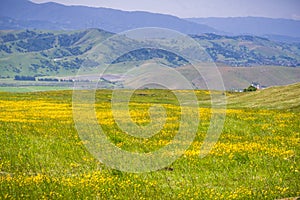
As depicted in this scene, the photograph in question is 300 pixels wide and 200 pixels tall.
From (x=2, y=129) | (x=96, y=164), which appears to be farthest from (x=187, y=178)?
(x=2, y=129)

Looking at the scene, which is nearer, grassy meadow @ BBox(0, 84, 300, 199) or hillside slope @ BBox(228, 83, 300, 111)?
grassy meadow @ BBox(0, 84, 300, 199)

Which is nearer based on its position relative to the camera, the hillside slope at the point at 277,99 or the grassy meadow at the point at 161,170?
the grassy meadow at the point at 161,170

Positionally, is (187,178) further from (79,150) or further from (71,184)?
(79,150)

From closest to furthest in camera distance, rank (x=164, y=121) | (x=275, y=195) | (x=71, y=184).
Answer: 1. (x=275, y=195)
2. (x=71, y=184)
3. (x=164, y=121)

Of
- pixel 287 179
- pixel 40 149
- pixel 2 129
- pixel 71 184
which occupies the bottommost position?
pixel 2 129

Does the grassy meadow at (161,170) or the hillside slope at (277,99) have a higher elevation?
the grassy meadow at (161,170)

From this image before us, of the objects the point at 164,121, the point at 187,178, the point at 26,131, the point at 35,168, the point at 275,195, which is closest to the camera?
the point at 275,195

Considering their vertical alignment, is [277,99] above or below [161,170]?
below

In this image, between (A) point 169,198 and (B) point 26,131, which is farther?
(B) point 26,131

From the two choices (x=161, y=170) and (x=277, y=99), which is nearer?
(x=161, y=170)

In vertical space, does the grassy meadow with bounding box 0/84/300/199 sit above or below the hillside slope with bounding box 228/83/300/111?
above

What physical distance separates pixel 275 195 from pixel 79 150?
1187 centimetres

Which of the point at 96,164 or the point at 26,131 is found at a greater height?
the point at 96,164

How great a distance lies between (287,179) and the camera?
56.3ft
